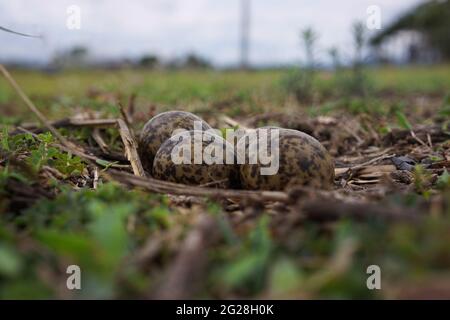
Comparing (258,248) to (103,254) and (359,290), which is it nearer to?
(359,290)

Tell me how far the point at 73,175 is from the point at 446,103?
408 cm

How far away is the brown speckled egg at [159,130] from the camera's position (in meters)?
3.23

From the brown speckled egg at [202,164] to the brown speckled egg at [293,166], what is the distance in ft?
0.49

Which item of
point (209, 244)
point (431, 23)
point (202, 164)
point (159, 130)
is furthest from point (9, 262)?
point (431, 23)

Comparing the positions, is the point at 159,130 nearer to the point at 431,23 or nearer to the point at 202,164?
the point at 202,164

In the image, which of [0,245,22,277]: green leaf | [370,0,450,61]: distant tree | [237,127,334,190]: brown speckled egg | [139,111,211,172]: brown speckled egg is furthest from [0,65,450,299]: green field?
[370,0,450,61]: distant tree

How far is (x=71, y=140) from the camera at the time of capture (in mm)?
3752

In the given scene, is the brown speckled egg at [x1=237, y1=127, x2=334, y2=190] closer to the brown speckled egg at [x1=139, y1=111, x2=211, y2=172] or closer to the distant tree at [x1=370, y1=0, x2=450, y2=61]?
the brown speckled egg at [x1=139, y1=111, x2=211, y2=172]

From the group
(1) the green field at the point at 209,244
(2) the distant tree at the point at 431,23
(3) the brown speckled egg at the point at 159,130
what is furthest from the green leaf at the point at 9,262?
(2) the distant tree at the point at 431,23

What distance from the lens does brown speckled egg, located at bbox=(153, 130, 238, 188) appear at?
273cm

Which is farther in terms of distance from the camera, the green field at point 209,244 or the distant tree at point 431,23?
the distant tree at point 431,23

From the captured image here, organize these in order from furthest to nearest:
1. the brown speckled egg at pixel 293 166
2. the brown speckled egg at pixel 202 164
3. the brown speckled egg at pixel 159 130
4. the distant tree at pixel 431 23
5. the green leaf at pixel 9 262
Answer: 1. the distant tree at pixel 431 23
2. the brown speckled egg at pixel 159 130
3. the brown speckled egg at pixel 202 164
4. the brown speckled egg at pixel 293 166
5. the green leaf at pixel 9 262

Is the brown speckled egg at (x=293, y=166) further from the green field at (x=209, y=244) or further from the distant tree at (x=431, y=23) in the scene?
the distant tree at (x=431, y=23)
